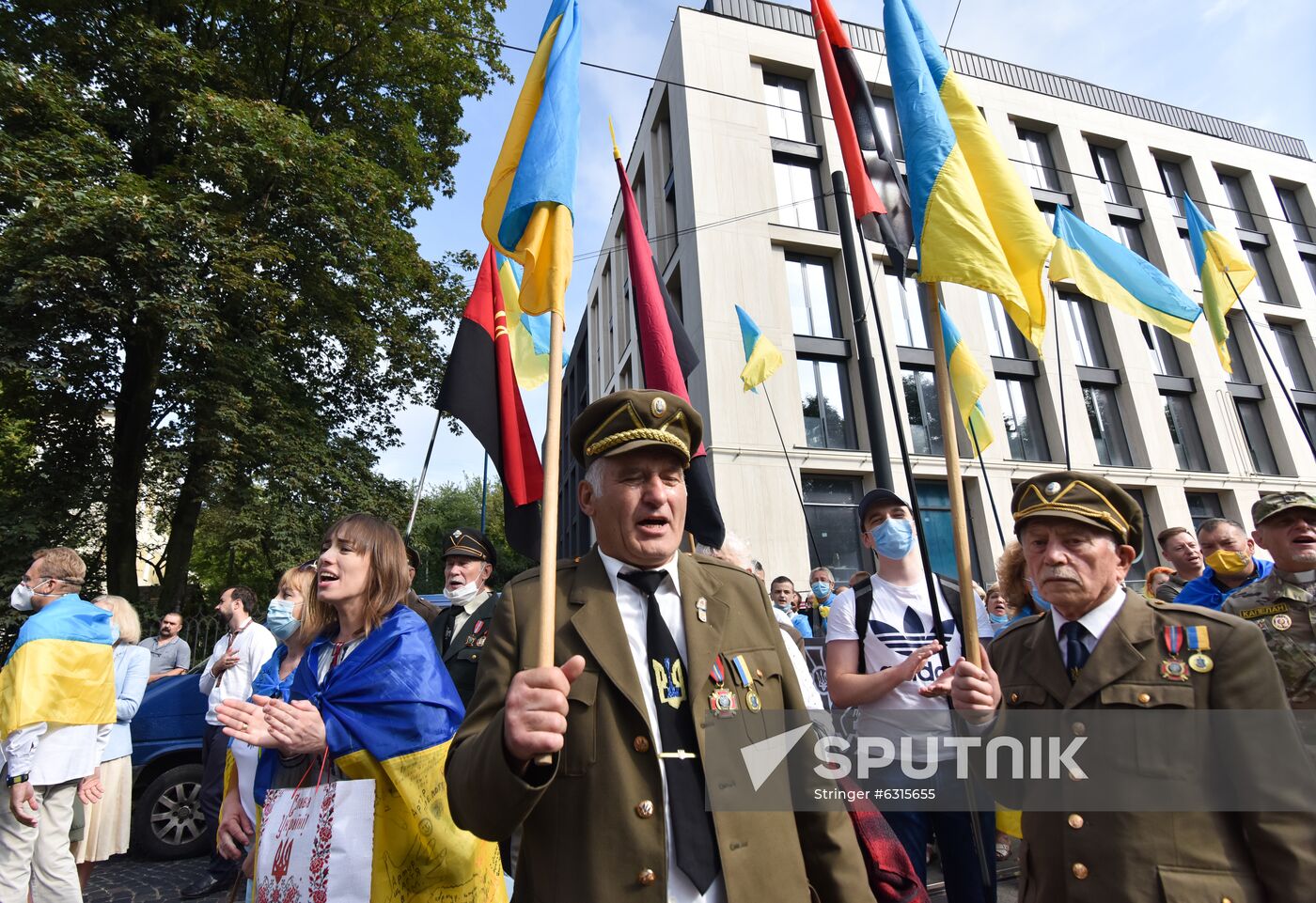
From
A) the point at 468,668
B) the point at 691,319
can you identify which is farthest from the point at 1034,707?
the point at 691,319

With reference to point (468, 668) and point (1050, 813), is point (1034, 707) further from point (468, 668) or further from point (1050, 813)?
point (468, 668)

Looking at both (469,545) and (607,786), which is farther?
(469,545)

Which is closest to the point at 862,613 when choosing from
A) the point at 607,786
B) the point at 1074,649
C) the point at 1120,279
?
the point at 1074,649

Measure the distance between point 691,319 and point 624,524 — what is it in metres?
16.8

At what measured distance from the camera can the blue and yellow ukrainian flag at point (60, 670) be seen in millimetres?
4184

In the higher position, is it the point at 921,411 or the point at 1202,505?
the point at 921,411

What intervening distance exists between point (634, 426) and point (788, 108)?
21.8 m

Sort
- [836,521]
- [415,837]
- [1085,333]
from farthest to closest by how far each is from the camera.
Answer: [1085,333], [836,521], [415,837]

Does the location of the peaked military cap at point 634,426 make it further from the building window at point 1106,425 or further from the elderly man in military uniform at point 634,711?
the building window at point 1106,425

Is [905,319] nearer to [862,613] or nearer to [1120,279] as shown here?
[1120,279]

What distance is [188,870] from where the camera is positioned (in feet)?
19.8

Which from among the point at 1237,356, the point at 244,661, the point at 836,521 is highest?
the point at 1237,356

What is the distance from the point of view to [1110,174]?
82.6 feet

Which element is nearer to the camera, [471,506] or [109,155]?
[109,155]
